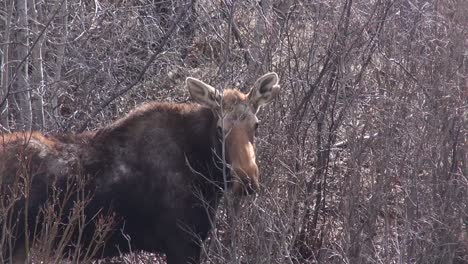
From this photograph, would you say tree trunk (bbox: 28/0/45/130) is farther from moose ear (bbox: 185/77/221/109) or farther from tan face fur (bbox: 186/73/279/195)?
tan face fur (bbox: 186/73/279/195)

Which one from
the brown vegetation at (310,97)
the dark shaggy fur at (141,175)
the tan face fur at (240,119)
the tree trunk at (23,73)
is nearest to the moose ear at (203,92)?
the tan face fur at (240,119)

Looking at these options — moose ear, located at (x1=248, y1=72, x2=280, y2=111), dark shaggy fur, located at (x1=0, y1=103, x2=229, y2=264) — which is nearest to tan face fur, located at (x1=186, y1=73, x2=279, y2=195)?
moose ear, located at (x1=248, y1=72, x2=280, y2=111)

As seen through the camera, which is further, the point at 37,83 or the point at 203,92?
the point at 37,83

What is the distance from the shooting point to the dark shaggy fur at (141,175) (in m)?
8.17

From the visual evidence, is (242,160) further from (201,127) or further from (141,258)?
(141,258)

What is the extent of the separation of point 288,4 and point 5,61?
11.3ft

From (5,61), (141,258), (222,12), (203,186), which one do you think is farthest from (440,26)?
(5,61)

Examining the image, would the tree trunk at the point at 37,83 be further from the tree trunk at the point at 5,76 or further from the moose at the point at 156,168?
the moose at the point at 156,168

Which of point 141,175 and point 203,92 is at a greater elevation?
point 203,92

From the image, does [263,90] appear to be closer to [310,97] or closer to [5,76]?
[310,97]

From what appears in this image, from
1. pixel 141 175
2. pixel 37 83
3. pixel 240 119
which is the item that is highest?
pixel 37 83

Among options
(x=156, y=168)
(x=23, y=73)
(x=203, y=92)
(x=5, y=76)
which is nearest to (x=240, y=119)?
(x=203, y=92)

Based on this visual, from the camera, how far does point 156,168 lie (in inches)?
332

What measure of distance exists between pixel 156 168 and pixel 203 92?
861mm
